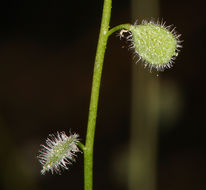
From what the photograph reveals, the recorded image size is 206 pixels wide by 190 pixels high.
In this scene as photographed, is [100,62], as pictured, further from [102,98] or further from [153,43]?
[102,98]

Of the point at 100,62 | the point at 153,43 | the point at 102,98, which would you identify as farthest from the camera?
the point at 102,98

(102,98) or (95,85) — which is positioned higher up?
(102,98)

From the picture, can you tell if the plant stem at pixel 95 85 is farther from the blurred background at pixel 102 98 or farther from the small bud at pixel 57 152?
the blurred background at pixel 102 98

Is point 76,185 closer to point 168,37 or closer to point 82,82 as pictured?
point 82,82

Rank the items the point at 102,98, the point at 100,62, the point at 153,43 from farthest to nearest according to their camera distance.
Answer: the point at 102,98 → the point at 153,43 → the point at 100,62

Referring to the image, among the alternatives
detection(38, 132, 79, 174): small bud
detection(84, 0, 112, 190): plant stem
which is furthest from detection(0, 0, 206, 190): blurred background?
detection(38, 132, 79, 174): small bud

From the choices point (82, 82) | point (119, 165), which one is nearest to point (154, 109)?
point (119, 165)

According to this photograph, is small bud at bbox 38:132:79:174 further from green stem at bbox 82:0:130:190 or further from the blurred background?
the blurred background

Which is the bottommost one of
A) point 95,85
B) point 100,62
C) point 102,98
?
point 95,85

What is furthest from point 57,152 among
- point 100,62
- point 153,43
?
point 153,43
